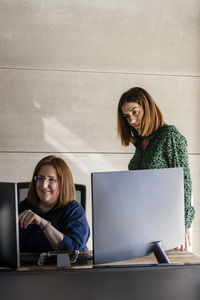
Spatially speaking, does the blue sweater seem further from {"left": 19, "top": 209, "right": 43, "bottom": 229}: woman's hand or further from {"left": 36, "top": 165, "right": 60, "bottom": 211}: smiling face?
{"left": 19, "top": 209, "right": 43, "bottom": 229}: woman's hand

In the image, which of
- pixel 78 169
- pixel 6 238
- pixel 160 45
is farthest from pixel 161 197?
pixel 160 45

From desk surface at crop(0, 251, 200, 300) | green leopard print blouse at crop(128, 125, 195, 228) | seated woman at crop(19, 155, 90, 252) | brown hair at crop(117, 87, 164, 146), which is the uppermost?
brown hair at crop(117, 87, 164, 146)

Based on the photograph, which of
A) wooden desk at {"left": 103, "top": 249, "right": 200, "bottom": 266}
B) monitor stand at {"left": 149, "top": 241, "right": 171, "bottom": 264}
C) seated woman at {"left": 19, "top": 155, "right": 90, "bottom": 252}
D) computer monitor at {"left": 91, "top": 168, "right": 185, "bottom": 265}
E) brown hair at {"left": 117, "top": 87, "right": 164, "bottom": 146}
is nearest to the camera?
computer monitor at {"left": 91, "top": 168, "right": 185, "bottom": 265}

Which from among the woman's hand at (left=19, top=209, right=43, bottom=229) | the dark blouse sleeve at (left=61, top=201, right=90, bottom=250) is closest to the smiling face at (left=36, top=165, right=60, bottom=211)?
the dark blouse sleeve at (left=61, top=201, right=90, bottom=250)

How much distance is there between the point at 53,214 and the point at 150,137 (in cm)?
75

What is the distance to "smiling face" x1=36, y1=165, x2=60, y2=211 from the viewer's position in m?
2.12

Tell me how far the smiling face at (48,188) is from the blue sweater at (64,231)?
5 cm

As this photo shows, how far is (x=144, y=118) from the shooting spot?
2.48 meters

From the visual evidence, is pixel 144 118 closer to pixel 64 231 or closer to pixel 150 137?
pixel 150 137

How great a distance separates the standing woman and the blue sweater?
0.53 metres

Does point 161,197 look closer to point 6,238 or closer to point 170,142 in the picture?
point 6,238

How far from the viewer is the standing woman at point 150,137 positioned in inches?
89.2

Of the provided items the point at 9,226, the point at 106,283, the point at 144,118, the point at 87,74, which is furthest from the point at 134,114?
the point at 106,283

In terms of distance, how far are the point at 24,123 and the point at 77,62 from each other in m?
0.66
